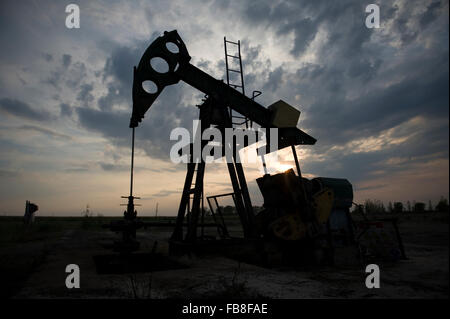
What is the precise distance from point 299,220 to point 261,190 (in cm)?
143

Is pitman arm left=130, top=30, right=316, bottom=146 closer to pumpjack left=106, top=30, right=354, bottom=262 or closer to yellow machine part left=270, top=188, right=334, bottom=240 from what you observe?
pumpjack left=106, top=30, right=354, bottom=262

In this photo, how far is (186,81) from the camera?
7.25m

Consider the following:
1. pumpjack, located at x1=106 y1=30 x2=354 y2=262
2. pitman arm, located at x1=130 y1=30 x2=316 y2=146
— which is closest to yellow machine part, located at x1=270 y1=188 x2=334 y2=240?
pumpjack, located at x1=106 y1=30 x2=354 y2=262

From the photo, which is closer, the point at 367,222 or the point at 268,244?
the point at 268,244

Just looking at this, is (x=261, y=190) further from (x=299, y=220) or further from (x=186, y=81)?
(x=186, y=81)

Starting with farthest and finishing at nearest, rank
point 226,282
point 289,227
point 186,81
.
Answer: point 186,81, point 289,227, point 226,282

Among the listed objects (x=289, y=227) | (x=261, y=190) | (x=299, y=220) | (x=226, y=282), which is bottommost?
(x=226, y=282)

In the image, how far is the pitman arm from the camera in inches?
257

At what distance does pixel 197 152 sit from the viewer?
763 centimetres

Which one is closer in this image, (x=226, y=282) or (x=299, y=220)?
(x=226, y=282)

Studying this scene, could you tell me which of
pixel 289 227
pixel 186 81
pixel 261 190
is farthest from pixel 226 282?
pixel 186 81
